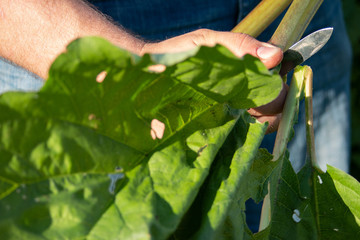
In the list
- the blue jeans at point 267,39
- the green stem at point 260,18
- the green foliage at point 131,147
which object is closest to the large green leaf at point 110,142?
the green foliage at point 131,147

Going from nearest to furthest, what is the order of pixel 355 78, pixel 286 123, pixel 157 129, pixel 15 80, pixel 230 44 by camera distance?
pixel 157 129
pixel 230 44
pixel 286 123
pixel 15 80
pixel 355 78

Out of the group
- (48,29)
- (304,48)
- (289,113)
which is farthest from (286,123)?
(48,29)

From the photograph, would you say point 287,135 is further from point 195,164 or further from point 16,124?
point 16,124

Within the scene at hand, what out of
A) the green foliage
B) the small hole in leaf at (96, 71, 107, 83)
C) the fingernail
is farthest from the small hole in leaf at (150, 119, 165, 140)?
the fingernail

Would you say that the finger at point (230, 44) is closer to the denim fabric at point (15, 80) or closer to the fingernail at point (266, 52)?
the fingernail at point (266, 52)

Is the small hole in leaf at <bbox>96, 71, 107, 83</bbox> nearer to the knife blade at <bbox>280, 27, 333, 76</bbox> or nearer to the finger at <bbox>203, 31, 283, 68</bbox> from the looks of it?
the finger at <bbox>203, 31, 283, 68</bbox>

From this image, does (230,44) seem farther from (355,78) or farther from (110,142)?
(355,78)
